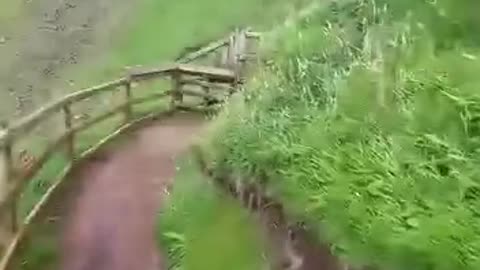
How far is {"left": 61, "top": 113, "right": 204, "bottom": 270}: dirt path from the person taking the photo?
687 centimetres

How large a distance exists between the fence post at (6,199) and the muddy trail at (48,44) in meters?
5.04

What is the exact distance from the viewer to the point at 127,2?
1462cm

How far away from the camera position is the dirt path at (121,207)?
6867 millimetres

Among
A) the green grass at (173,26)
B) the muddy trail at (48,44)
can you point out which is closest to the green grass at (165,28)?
the green grass at (173,26)

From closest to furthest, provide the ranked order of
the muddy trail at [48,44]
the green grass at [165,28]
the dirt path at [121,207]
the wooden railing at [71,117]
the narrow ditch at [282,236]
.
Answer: the narrow ditch at [282,236]
the wooden railing at [71,117]
the dirt path at [121,207]
the muddy trail at [48,44]
the green grass at [165,28]

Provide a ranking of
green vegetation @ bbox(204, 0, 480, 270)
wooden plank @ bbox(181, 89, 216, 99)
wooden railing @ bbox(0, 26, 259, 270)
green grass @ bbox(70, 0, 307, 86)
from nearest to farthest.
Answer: green vegetation @ bbox(204, 0, 480, 270) < wooden railing @ bbox(0, 26, 259, 270) < wooden plank @ bbox(181, 89, 216, 99) < green grass @ bbox(70, 0, 307, 86)

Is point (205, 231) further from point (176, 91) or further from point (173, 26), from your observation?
point (173, 26)

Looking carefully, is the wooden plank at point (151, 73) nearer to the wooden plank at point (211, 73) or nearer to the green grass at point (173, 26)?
the wooden plank at point (211, 73)

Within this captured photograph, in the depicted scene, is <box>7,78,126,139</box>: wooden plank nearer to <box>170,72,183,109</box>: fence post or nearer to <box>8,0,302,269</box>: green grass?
<box>170,72,183,109</box>: fence post

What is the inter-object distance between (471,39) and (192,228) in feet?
8.04

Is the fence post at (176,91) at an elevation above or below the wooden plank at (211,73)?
below

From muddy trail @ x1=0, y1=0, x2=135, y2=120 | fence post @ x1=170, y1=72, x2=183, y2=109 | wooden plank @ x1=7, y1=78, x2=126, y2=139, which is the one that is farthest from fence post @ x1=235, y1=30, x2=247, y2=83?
wooden plank @ x1=7, y1=78, x2=126, y2=139

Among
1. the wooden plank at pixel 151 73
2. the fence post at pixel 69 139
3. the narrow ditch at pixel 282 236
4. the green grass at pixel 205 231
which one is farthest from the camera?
the wooden plank at pixel 151 73

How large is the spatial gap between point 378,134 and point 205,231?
1.86 meters
